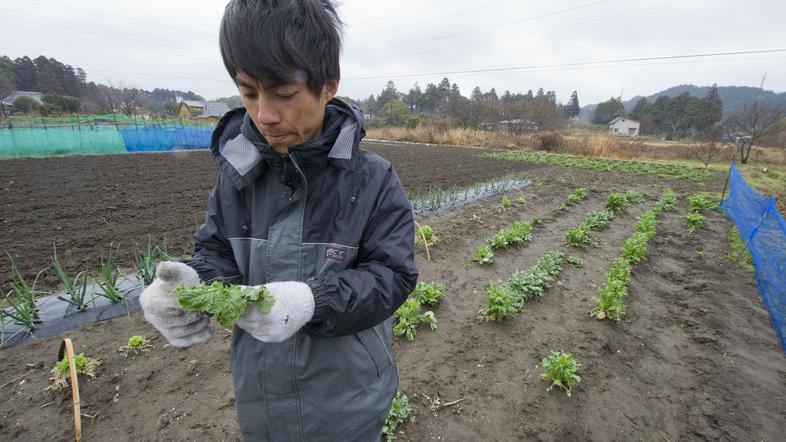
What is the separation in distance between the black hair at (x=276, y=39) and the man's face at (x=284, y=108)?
0.10 feet

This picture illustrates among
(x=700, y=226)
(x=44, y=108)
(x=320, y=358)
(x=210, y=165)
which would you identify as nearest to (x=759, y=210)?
(x=700, y=226)

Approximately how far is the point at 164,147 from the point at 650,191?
2492cm

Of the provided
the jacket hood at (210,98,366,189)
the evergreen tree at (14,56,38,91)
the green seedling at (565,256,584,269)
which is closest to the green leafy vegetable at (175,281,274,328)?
the jacket hood at (210,98,366,189)

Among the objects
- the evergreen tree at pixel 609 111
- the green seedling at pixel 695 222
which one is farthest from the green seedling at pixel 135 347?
the evergreen tree at pixel 609 111

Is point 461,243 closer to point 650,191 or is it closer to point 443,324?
point 443,324

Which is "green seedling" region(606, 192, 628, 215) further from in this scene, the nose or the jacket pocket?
the nose

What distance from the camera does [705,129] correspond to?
50938mm

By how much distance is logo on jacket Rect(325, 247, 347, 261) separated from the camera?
1359 millimetres

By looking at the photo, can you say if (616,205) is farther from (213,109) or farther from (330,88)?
(213,109)

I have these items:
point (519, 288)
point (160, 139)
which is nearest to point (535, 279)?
point (519, 288)

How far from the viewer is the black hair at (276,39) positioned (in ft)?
3.64

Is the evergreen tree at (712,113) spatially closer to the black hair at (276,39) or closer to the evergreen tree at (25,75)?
the black hair at (276,39)

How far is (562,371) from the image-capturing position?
11.1ft

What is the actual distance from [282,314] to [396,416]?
2.29 meters
